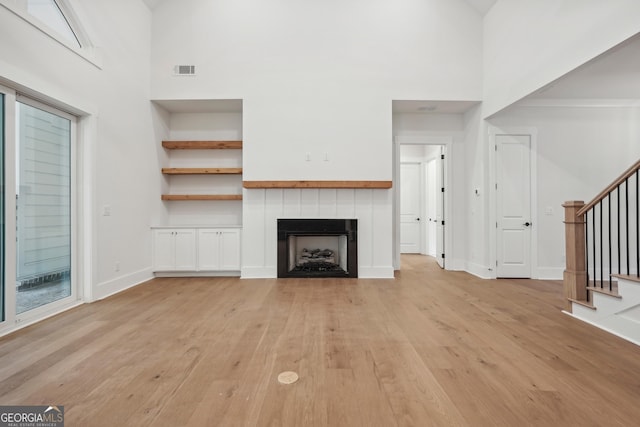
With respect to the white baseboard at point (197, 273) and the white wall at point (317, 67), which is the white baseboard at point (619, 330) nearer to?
the white wall at point (317, 67)

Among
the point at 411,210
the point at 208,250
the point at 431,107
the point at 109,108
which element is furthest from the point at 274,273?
the point at 411,210

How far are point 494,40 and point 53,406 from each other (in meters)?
6.23

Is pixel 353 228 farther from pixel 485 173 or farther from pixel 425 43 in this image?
pixel 425 43

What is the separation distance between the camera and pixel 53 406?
1532 mm

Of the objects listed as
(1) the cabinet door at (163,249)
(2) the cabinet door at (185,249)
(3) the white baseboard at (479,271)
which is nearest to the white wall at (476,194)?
(3) the white baseboard at (479,271)

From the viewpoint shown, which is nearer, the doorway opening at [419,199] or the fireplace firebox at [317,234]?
the fireplace firebox at [317,234]

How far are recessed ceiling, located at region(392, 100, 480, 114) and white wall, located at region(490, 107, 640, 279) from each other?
1.87ft

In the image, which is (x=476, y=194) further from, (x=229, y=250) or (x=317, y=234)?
(x=229, y=250)

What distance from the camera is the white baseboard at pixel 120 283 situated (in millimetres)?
3552

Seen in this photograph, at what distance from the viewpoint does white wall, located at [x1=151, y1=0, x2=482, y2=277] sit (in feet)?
15.4

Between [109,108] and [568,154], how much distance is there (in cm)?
682

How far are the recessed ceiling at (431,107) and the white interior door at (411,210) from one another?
2788 millimetres

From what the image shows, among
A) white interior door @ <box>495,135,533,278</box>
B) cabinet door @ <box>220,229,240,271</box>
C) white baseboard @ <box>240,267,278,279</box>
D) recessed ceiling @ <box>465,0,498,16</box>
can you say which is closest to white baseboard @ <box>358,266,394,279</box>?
white baseboard @ <box>240,267,278,279</box>

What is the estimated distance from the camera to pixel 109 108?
3789mm
